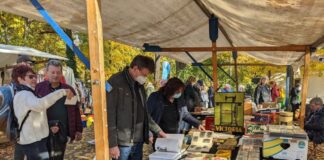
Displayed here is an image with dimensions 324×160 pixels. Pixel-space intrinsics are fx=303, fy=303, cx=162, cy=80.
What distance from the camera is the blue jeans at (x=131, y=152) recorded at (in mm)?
3035

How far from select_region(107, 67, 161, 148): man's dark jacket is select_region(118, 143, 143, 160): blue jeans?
0.20 feet

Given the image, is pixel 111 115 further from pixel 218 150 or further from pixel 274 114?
pixel 274 114

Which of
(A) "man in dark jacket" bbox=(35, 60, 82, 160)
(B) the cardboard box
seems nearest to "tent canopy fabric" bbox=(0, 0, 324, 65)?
(A) "man in dark jacket" bbox=(35, 60, 82, 160)

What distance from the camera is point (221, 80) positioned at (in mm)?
21516

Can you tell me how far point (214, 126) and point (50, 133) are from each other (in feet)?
7.06

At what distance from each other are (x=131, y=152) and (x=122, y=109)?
1.69ft

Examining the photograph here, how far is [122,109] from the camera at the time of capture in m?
2.94

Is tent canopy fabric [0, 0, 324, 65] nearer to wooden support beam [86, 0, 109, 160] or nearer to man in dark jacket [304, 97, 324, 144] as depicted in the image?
wooden support beam [86, 0, 109, 160]

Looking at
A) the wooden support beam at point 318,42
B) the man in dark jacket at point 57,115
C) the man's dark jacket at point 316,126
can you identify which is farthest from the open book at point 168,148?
the man's dark jacket at point 316,126

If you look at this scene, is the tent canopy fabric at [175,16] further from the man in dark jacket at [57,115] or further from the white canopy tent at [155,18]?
the man in dark jacket at [57,115]

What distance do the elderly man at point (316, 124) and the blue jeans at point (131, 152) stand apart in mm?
4187

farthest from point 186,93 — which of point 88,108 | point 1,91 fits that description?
point 88,108

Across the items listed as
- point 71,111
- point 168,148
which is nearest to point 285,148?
point 168,148

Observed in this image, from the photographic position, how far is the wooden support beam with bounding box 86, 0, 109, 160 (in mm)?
2162
